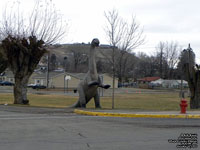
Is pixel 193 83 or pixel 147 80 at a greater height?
pixel 147 80

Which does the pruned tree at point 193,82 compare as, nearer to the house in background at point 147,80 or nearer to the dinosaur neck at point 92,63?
the dinosaur neck at point 92,63

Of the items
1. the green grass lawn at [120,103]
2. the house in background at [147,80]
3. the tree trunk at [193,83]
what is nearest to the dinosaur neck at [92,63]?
the green grass lawn at [120,103]

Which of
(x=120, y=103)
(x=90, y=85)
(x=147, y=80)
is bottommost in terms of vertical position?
(x=120, y=103)

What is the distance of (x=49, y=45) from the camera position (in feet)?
89.2

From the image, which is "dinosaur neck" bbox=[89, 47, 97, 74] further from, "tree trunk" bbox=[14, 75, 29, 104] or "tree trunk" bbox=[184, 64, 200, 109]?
"tree trunk" bbox=[184, 64, 200, 109]

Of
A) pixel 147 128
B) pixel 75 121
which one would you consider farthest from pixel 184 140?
pixel 75 121

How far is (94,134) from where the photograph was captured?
10.4 meters

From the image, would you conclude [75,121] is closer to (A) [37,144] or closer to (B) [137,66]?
(A) [37,144]

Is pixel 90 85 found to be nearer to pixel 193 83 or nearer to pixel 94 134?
pixel 94 134

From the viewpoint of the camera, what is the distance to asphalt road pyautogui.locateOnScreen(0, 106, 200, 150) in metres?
8.65

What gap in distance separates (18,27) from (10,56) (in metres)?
2.14

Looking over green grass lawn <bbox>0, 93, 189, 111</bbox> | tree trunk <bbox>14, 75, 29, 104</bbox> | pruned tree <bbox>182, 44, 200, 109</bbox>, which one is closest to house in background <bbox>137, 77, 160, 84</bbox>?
green grass lawn <bbox>0, 93, 189, 111</bbox>

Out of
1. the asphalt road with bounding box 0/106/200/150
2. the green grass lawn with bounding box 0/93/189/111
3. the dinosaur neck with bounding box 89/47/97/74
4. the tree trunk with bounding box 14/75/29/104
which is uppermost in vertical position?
the dinosaur neck with bounding box 89/47/97/74

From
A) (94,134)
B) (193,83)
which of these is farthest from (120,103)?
(94,134)
